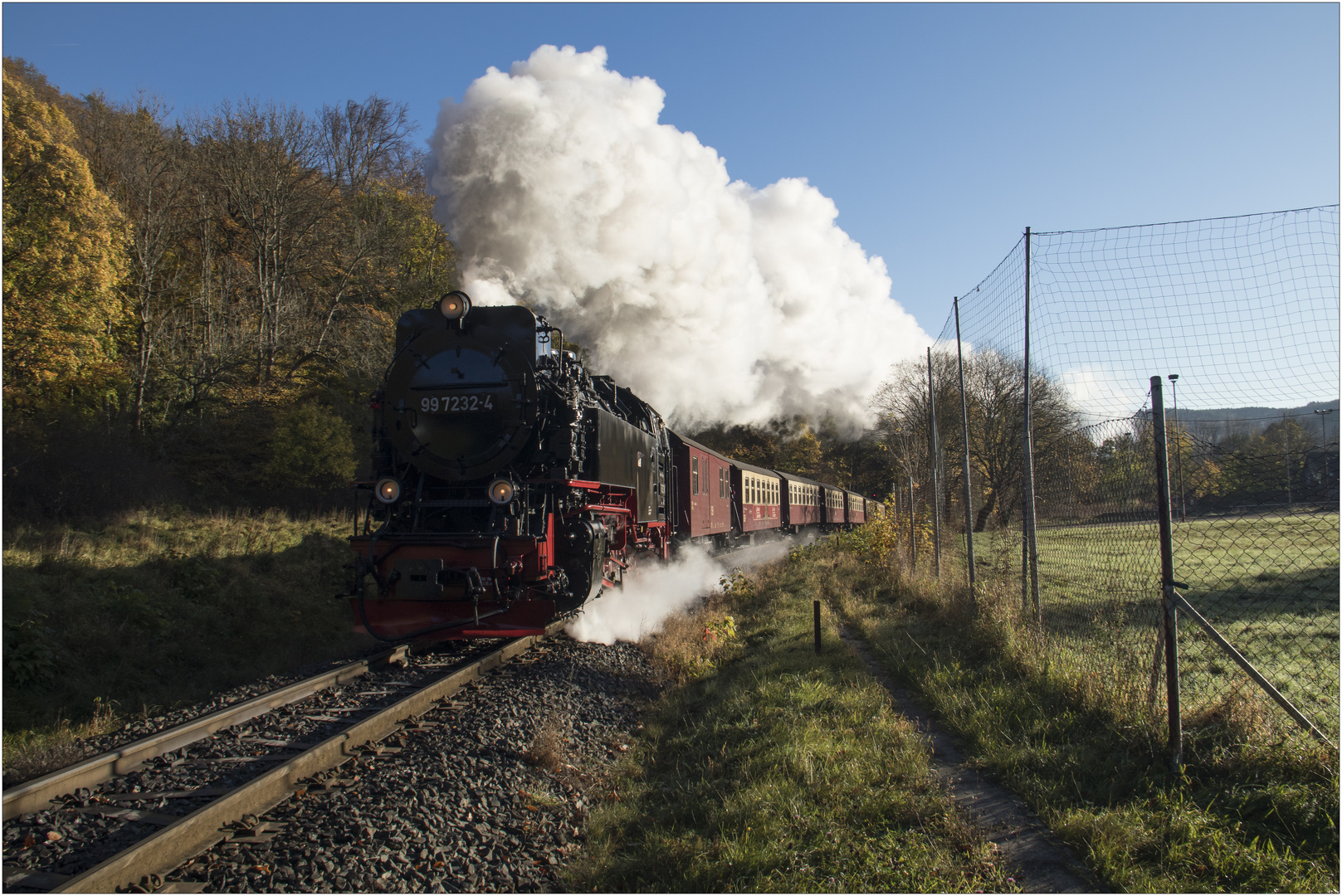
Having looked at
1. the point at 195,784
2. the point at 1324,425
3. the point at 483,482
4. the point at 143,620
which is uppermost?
the point at 1324,425

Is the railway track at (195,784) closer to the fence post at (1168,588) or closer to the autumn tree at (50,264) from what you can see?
the fence post at (1168,588)

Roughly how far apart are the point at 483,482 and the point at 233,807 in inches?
177

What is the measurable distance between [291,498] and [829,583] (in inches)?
463

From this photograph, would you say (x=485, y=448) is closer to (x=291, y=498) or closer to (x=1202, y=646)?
(x=1202, y=646)

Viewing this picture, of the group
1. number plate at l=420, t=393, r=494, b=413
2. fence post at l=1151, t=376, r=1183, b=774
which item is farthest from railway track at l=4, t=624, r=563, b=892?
fence post at l=1151, t=376, r=1183, b=774

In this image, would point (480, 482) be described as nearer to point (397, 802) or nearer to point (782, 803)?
point (397, 802)

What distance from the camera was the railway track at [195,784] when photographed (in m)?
3.09

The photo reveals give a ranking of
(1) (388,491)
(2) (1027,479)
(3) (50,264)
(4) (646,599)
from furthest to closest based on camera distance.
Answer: (3) (50,264) → (4) (646,599) → (1) (388,491) → (2) (1027,479)

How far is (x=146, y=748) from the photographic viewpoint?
14.3 ft

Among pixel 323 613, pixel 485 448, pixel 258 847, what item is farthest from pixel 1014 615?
pixel 323 613

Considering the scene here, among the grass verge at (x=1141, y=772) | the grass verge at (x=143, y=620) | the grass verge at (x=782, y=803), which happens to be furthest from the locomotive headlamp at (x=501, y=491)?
the grass verge at (x=1141, y=772)

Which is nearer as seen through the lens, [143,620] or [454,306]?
[454,306]

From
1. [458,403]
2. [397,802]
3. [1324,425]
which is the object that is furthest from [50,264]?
[1324,425]

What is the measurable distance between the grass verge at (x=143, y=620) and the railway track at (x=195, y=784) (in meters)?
0.69
